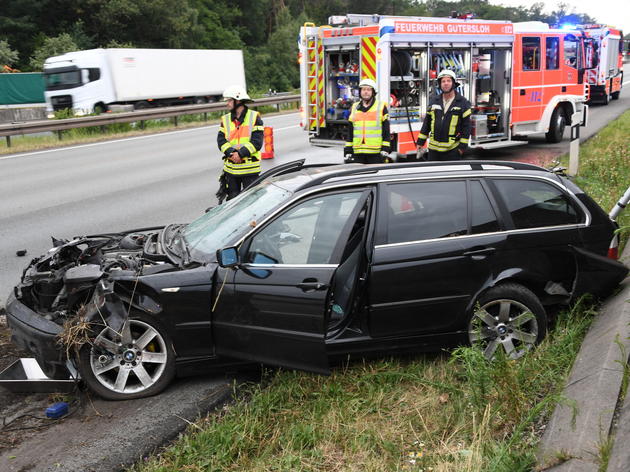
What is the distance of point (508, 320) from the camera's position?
4.55 m

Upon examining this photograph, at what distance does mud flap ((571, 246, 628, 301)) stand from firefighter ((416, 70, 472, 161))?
142 inches

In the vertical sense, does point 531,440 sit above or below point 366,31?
below

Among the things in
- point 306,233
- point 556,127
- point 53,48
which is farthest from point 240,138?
point 53,48

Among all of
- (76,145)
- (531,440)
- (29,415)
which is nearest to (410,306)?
(531,440)

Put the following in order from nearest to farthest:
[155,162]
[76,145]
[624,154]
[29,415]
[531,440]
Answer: [531,440] → [29,415] → [624,154] → [155,162] → [76,145]

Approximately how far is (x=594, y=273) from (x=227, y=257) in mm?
2738

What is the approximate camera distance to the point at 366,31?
36.4ft

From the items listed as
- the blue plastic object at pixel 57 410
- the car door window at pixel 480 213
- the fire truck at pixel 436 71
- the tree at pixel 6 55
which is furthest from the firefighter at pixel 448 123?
the tree at pixel 6 55

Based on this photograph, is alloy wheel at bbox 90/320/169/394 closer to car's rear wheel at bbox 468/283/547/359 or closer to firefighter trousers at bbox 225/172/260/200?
car's rear wheel at bbox 468/283/547/359

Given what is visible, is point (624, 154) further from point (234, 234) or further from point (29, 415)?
point (29, 415)

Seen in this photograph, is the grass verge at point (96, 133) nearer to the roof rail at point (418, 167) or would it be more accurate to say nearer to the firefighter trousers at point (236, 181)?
the firefighter trousers at point (236, 181)

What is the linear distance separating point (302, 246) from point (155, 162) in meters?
11.2

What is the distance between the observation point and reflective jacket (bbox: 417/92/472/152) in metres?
8.20

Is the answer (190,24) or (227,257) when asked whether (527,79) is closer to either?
(227,257)
